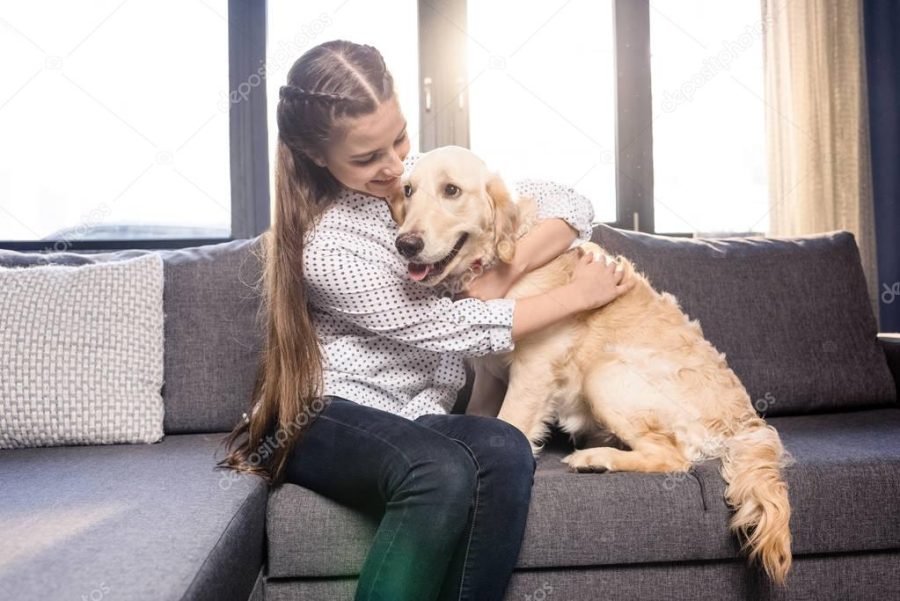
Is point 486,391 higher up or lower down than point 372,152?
lower down

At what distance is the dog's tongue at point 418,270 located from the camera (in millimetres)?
1648

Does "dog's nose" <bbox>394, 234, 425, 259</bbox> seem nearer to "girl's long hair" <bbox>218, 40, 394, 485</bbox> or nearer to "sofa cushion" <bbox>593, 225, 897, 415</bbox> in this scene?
"girl's long hair" <bbox>218, 40, 394, 485</bbox>

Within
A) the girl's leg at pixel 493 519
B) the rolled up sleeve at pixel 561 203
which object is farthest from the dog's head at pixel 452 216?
the girl's leg at pixel 493 519

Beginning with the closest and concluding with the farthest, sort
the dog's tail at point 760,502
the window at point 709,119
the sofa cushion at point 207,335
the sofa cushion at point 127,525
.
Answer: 1. the sofa cushion at point 127,525
2. the dog's tail at point 760,502
3. the sofa cushion at point 207,335
4. the window at point 709,119

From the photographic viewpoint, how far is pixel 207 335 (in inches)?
82.9

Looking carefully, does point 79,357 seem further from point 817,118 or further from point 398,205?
point 817,118

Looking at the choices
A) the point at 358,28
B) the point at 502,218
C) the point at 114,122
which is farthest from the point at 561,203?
the point at 114,122

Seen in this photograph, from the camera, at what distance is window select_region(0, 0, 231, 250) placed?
314 centimetres

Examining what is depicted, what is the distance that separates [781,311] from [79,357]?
2009mm

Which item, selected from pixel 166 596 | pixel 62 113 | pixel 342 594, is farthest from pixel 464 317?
pixel 62 113

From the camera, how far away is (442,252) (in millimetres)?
1662

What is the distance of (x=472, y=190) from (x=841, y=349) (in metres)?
1.32

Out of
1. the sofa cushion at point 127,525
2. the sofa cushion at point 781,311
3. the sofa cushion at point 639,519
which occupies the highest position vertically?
the sofa cushion at point 781,311

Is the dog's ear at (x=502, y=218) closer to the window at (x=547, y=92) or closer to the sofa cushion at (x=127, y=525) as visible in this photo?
the sofa cushion at (x=127, y=525)
